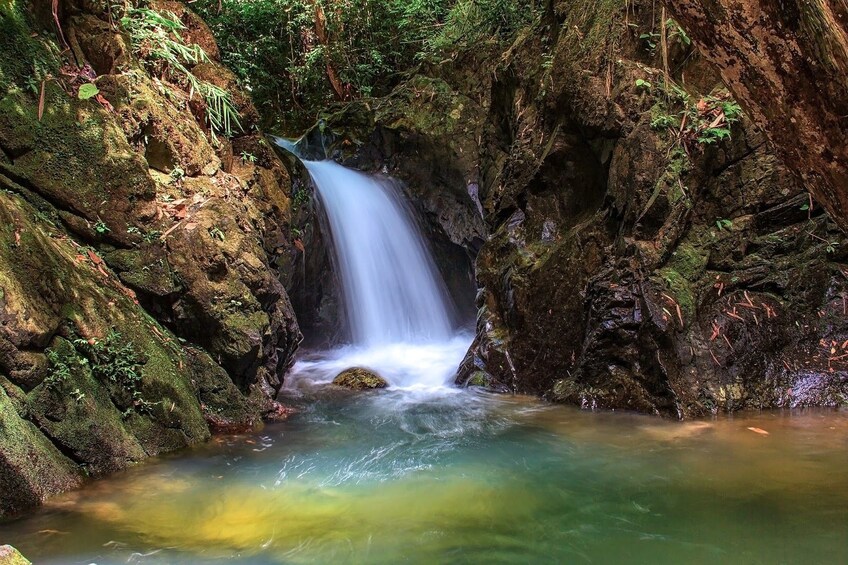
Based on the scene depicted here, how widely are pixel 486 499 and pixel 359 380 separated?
4.94m

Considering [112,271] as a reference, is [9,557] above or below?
below

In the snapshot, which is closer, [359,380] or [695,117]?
[695,117]

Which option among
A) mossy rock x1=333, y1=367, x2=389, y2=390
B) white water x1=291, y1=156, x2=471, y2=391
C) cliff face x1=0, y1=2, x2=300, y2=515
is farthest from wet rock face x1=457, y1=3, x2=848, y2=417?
cliff face x1=0, y1=2, x2=300, y2=515

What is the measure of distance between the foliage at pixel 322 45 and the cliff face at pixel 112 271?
270 inches

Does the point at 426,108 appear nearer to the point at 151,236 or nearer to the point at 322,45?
the point at 322,45

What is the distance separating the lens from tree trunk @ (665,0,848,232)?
5.97 feet

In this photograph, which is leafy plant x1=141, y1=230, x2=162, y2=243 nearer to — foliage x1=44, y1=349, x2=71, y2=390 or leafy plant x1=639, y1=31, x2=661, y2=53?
foliage x1=44, y1=349, x2=71, y2=390

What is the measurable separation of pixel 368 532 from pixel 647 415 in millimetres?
3891

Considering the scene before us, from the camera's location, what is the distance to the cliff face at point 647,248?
621 cm

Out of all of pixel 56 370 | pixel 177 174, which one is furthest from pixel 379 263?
pixel 56 370

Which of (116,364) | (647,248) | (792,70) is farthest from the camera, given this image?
(647,248)

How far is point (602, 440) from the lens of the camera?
5.36 m

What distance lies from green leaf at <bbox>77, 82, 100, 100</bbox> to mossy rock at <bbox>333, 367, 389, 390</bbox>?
5311 mm

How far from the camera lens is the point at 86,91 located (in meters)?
5.69
